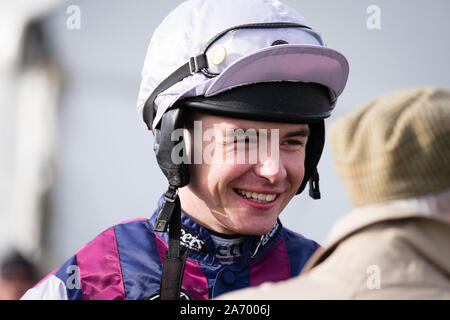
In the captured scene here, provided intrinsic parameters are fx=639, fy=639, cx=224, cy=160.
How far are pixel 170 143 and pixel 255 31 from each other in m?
0.49

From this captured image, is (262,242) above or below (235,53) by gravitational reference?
below

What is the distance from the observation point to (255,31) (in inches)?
87.2

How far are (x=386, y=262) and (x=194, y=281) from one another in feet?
3.72

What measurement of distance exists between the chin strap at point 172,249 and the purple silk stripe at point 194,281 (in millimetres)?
46

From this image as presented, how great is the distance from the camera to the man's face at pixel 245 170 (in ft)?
7.06

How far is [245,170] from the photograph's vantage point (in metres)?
2.16

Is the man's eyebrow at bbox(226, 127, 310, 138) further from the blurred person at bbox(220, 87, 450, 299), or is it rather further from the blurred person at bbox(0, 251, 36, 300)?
the blurred person at bbox(0, 251, 36, 300)

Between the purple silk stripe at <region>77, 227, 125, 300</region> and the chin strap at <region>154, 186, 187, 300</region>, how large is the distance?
0.16 meters

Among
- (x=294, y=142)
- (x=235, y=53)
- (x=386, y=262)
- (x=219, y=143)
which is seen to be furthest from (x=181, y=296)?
(x=386, y=262)

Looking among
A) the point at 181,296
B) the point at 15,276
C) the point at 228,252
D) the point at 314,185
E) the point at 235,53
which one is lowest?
the point at 15,276

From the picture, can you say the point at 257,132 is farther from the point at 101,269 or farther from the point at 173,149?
the point at 101,269

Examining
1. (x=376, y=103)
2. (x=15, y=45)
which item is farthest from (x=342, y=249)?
(x=15, y=45)

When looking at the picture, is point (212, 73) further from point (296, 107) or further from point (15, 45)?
point (15, 45)

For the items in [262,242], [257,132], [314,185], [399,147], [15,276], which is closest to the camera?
[399,147]
